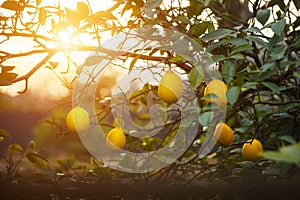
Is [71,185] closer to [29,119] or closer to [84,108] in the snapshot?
[84,108]

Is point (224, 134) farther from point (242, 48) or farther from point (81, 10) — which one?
point (81, 10)

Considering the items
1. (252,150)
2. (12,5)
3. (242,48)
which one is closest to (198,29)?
(242,48)

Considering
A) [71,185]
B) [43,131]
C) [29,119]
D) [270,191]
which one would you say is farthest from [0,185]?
[29,119]

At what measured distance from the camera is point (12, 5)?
0.88 m

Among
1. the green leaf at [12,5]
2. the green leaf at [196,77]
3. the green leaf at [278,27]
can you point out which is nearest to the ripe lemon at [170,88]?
the green leaf at [196,77]

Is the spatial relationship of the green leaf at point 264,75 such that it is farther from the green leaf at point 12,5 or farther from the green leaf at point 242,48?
the green leaf at point 12,5

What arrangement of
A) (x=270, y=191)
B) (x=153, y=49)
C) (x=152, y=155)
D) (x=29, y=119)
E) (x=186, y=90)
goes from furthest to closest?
(x=29, y=119), (x=152, y=155), (x=186, y=90), (x=153, y=49), (x=270, y=191)

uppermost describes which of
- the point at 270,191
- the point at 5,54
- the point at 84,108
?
the point at 5,54

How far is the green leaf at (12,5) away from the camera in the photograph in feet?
2.86

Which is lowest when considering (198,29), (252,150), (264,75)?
(252,150)

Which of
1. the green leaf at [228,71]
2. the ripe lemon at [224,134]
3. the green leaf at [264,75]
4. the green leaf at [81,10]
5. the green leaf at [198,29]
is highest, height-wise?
the green leaf at [81,10]

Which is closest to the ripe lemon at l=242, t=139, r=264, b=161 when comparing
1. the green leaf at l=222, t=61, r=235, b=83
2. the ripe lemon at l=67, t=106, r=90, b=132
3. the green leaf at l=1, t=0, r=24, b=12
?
the green leaf at l=222, t=61, r=235, b=83

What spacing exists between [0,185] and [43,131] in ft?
3.43

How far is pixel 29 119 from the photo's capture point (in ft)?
6.92
